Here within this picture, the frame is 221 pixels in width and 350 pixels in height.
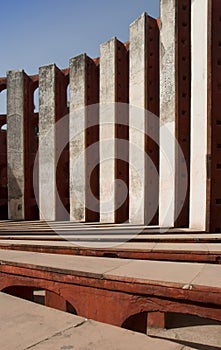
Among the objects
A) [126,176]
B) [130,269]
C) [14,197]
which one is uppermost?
[126,176]

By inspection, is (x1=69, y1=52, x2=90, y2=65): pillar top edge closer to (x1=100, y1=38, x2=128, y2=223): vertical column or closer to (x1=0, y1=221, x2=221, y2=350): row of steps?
(x1=100, y1=38, x2=128, y2=223): vertical column

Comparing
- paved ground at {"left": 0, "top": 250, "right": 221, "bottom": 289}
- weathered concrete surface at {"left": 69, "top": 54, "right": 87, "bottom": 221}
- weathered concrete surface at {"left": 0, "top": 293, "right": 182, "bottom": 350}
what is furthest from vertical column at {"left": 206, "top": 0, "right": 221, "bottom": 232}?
weathered concrete surface at {"left": 0, "top": 293, "right": 182, "bottom": 350}

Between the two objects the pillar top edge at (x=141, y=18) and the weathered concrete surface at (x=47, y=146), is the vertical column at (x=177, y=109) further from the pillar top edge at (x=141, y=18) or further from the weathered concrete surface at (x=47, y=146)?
the weathered concrete surface at (x=47, y=146)

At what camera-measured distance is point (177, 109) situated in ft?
30.6

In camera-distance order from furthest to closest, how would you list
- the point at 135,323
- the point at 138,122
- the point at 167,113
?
the point at 138,122 → the point at 167,113 → the point at 135,323

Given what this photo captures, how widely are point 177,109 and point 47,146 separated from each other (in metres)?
6.73

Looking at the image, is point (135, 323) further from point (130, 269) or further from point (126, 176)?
Answer: point (126, 176)

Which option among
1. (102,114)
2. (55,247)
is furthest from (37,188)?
(55,247)

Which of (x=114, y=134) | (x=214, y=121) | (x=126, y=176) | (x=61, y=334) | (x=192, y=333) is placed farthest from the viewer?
(x=126, y=176)

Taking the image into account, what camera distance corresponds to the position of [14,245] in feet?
22.2

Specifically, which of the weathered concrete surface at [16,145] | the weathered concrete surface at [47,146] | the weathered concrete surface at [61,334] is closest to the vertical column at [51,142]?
the weathered concrete surface at [47,146]

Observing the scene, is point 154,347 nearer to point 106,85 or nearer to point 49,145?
point 106,85

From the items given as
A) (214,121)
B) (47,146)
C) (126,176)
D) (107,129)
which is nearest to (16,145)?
(47,146)

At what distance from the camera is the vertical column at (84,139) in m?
12.8
